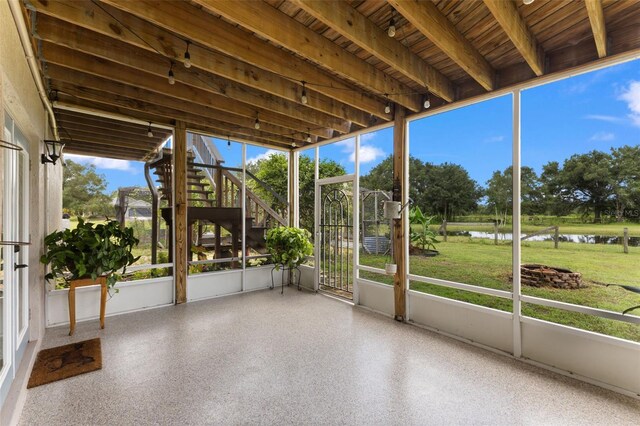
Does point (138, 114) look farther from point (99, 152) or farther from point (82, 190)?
point (82, 190)

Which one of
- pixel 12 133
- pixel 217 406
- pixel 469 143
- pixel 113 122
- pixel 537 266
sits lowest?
pixel 217 406

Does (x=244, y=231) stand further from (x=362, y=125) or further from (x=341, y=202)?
(x=362, y=125)

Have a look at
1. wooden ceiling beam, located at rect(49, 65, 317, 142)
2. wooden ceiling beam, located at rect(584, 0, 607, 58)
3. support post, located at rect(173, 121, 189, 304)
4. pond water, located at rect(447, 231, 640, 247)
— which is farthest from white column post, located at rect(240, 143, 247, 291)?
wooden ceiling beam, located at rect(584, 0, 607, 58)

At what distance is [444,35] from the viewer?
234 centimetres

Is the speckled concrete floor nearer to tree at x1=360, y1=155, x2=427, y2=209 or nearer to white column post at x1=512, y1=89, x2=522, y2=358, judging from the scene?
white column post at x1=512, y1=89, x2=522, y2=358

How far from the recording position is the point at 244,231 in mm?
5449

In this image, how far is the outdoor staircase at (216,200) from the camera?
4668 mm

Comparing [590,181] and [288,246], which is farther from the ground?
[590,181]

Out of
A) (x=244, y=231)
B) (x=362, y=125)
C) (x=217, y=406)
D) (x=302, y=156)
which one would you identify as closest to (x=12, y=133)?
(x=217, y=406)

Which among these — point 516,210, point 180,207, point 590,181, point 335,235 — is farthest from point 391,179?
point 180,207

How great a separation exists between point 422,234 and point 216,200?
11.3 ft

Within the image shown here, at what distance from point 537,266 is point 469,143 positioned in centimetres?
173

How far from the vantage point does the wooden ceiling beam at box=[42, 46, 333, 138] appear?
2.74 metres

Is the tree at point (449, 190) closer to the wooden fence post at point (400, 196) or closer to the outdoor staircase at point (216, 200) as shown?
the wooden fence post at point (400, 196)
